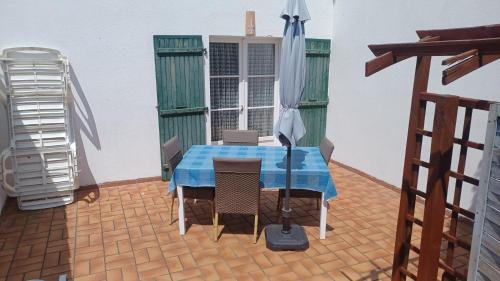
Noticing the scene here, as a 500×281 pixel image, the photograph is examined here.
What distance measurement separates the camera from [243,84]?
6266 mm

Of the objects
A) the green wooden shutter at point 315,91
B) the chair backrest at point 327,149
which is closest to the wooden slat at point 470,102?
the chair backrest at point 327,149

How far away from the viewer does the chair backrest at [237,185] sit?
138 inches

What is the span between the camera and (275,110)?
6664 millimetres

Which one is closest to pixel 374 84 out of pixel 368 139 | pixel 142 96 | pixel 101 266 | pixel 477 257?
pixel 368 139

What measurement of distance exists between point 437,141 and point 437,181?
9.6 inches

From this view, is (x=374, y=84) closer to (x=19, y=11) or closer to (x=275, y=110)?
(x=275, y=110)

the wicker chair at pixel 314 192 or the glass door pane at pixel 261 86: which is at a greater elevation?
the glass door pane at pixel 261 86

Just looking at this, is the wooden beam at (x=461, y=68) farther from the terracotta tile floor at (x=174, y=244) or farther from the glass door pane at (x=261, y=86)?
the glass door pane at (x=261, y=86)

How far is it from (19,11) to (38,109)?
128 centimetres

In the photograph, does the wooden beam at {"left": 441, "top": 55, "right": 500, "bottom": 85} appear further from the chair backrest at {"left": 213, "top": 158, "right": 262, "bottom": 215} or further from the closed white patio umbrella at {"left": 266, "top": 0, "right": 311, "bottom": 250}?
the chair backrest at {"left": 213, "top": 158, "right": 262, "bottom": 215}

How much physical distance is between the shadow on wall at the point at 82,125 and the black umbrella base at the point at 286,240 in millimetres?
2970

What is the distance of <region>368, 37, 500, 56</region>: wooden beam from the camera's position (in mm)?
1619

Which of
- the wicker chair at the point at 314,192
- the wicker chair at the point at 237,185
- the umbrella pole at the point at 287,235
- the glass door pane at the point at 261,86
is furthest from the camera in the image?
the glass door pane at the point at 261,86

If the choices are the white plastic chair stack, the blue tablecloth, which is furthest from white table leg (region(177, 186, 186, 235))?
the white plastic chair stack
